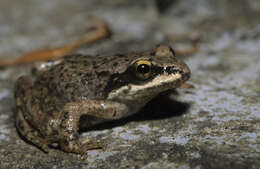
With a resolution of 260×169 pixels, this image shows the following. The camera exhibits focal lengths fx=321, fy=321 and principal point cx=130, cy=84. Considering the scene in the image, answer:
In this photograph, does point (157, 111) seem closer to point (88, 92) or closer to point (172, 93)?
point (172, 93)

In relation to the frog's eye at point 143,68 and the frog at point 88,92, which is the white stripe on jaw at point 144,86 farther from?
the frog's eye at point 143,68

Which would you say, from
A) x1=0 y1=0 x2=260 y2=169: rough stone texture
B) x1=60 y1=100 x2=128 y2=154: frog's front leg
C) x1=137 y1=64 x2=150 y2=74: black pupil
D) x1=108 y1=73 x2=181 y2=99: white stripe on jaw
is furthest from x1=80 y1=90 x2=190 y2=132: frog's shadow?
x1=137 y1=64 x2=150 y2=74: black pupil

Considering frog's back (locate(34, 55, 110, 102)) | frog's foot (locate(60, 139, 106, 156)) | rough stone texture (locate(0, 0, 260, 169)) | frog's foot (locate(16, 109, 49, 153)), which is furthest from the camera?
frog's back (locate(34, 55, 110, 102))

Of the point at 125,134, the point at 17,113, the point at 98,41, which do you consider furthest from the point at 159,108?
the point at 98,41

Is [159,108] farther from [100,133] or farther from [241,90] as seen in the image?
[241,90]

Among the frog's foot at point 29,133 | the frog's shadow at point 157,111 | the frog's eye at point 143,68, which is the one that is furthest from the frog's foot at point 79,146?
the frog's eye at point 143,68

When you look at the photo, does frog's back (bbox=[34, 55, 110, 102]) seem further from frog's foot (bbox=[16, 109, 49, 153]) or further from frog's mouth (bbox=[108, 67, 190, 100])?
frog's foot (bbox=[16, 109, 49, 153])
